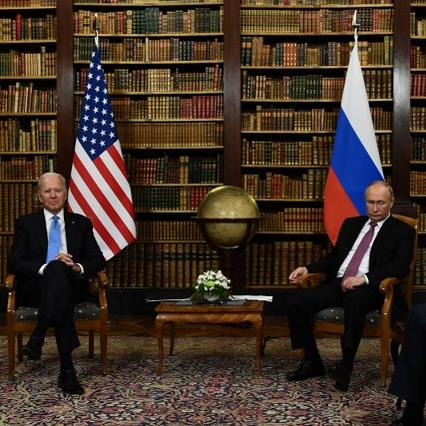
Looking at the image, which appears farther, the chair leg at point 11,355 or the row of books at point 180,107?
the row of books at point 180,107

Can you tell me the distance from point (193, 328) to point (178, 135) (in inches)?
73.5

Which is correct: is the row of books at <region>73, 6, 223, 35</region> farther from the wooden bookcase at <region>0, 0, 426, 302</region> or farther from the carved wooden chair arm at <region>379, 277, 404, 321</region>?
the carved wooden chair arm at <region>379, 277, 404, 321</region>

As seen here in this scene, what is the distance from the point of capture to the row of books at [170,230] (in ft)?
25.0

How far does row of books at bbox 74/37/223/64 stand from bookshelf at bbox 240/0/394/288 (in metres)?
0.35

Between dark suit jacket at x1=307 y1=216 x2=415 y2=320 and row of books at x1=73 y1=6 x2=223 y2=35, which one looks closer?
dark suit jacket at x1=307 y1=216 x2=415 y2=320

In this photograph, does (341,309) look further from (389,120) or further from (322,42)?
(322,42)

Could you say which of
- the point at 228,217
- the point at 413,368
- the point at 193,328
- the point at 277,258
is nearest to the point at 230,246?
the point at 228,217

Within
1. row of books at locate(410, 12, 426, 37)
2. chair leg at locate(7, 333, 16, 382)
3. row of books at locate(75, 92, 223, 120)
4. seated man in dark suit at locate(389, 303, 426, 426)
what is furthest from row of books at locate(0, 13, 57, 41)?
seated man in dark suit at locate(389, 303, 426, 426)

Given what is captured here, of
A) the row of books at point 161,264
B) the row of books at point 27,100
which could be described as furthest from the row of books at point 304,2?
the row of books at point 161,264

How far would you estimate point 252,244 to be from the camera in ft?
24.9

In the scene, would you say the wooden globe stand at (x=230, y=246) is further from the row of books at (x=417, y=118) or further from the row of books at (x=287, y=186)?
the row of books at (x=417, y=118)

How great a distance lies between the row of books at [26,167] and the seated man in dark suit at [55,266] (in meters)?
2.26

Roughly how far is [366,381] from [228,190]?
2.05 meters

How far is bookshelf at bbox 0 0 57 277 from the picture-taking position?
7.57 m
